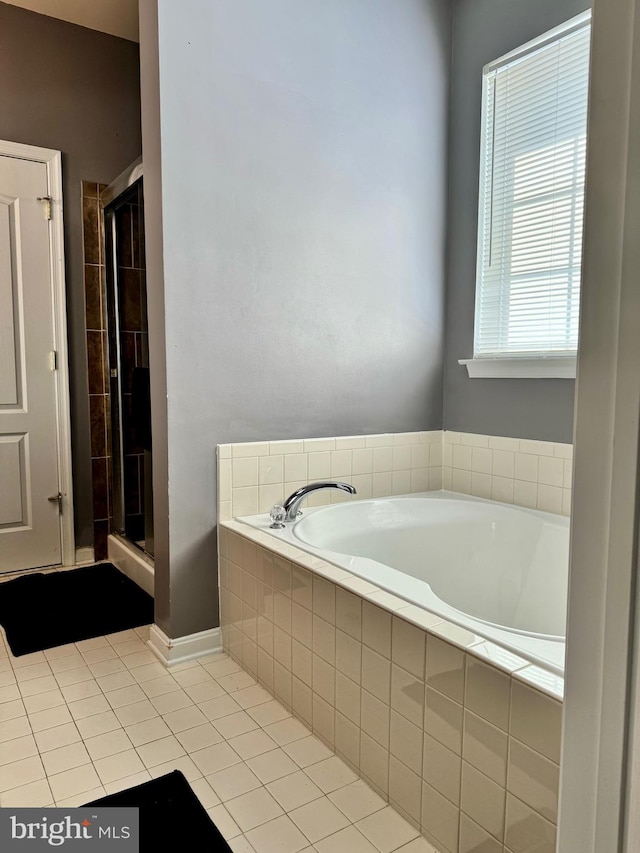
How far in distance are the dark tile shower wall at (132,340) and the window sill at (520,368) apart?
57.1 inches

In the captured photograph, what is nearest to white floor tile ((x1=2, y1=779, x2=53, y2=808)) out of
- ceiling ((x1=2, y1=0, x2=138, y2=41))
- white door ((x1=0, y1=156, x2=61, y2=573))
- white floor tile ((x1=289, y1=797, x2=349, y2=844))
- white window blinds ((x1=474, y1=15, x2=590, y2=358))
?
white floor tile ((x1=289, y1=797, x2=349, y2=844))

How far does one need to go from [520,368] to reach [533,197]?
68 centimetres

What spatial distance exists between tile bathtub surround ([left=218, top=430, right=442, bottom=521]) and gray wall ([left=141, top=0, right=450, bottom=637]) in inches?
2.4

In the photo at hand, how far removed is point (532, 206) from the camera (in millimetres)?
2385

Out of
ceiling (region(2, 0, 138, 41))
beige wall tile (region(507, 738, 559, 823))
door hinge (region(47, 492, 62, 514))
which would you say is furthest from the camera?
door hinge (region(47, 492, 62, 514))

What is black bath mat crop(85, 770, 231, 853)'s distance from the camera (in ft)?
4.25

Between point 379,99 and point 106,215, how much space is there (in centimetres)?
149

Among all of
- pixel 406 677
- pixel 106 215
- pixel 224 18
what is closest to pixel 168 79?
pixel 224 18

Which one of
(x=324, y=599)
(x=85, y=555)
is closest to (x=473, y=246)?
(x=324, y=599)

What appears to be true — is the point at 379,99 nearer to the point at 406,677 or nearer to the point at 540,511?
the point at 540,511

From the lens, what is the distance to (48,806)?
140 centimetres

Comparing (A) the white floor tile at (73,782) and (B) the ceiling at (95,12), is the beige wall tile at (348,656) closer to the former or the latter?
(A) the white floor tile at (73,782)

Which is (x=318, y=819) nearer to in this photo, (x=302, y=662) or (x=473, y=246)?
(x=302, y=662)

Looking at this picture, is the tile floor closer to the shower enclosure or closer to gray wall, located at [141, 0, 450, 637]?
gray wall, located at [141, 0, 450, 637]
